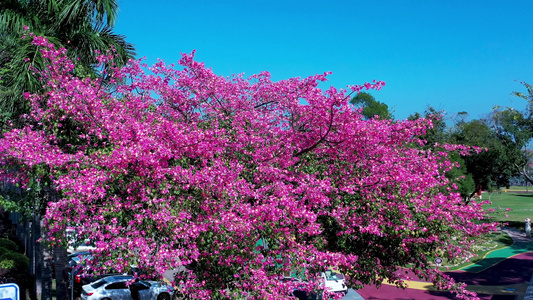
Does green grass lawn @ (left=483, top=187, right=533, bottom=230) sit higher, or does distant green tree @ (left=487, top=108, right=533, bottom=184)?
distant green tree @ (left=487, top=108, right=533, bottom=184)

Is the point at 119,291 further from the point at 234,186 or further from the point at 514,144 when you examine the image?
the point at 514,144

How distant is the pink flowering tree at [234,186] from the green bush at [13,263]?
11.9 metres

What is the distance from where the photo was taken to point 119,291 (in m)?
18.2

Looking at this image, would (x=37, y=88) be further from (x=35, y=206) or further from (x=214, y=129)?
(x=214, y=129)

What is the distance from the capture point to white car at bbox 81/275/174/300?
1764 centimetres

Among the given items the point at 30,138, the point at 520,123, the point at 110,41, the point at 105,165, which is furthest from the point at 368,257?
the point at 520,123

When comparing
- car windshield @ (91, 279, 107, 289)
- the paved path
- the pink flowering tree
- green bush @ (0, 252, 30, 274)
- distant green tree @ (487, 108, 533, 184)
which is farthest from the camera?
distant green tree @ (487, 108, 533, 184)

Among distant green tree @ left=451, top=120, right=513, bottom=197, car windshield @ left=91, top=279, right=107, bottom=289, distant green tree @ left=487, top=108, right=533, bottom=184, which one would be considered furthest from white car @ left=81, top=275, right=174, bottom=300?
distant green tree @ left=487, top=108, right=533, bottom=184

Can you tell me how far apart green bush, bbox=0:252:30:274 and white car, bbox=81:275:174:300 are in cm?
386

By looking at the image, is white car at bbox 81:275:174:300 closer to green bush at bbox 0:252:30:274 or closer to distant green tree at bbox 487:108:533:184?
green bush at bbox 0:252:30:274

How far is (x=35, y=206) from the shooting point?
12453 millimetres

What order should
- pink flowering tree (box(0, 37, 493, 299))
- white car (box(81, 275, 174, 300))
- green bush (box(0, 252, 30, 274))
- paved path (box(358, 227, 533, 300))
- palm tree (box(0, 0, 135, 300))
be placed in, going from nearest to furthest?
pink flowering tree (box(0, 37, 493, 299)) → palm tree (box(0, 0, 135, 300)) → white car (box(81, 275, 174, 300)) → green bush (box(0, 252, 30, 274)) → paved path (box(358, 227, 533, 300))

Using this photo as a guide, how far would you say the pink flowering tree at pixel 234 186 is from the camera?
756 centimetres

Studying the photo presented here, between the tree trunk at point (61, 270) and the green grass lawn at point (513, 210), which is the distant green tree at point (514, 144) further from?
the tree trunk at point (61, 270)
